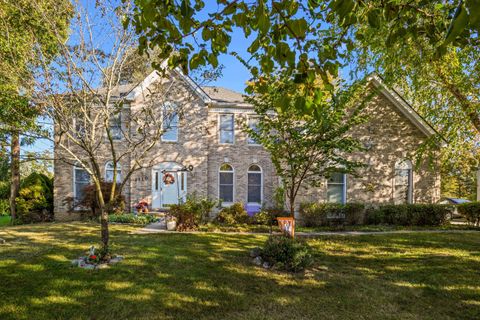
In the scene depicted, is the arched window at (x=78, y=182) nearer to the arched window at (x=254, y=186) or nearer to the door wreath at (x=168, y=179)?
the door wreath at (x=168, y=179)

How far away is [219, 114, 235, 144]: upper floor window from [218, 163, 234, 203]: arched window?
1504mm

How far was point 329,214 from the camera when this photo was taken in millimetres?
12125

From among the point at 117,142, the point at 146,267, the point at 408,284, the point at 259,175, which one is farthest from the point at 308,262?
the point at 117,142

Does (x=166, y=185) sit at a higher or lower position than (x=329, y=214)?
higher

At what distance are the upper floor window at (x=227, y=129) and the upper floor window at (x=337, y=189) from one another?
6.33 m

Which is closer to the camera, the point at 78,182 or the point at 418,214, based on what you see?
the point at 418,214

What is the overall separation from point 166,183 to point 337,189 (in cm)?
988

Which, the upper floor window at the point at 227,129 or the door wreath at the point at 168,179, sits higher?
the upper floor window at the point at 227,129

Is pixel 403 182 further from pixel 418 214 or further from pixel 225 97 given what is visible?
pixel 225 97

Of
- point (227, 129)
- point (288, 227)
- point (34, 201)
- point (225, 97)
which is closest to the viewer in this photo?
point (288, 227)

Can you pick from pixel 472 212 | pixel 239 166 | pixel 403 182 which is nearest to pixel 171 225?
pixel 239 166

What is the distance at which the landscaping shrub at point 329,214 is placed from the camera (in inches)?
472

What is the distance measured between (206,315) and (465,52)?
12126 millimetres

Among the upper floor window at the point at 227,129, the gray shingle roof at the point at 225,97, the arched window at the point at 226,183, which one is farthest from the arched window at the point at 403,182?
the gray shingle roof at the point at 225,97
